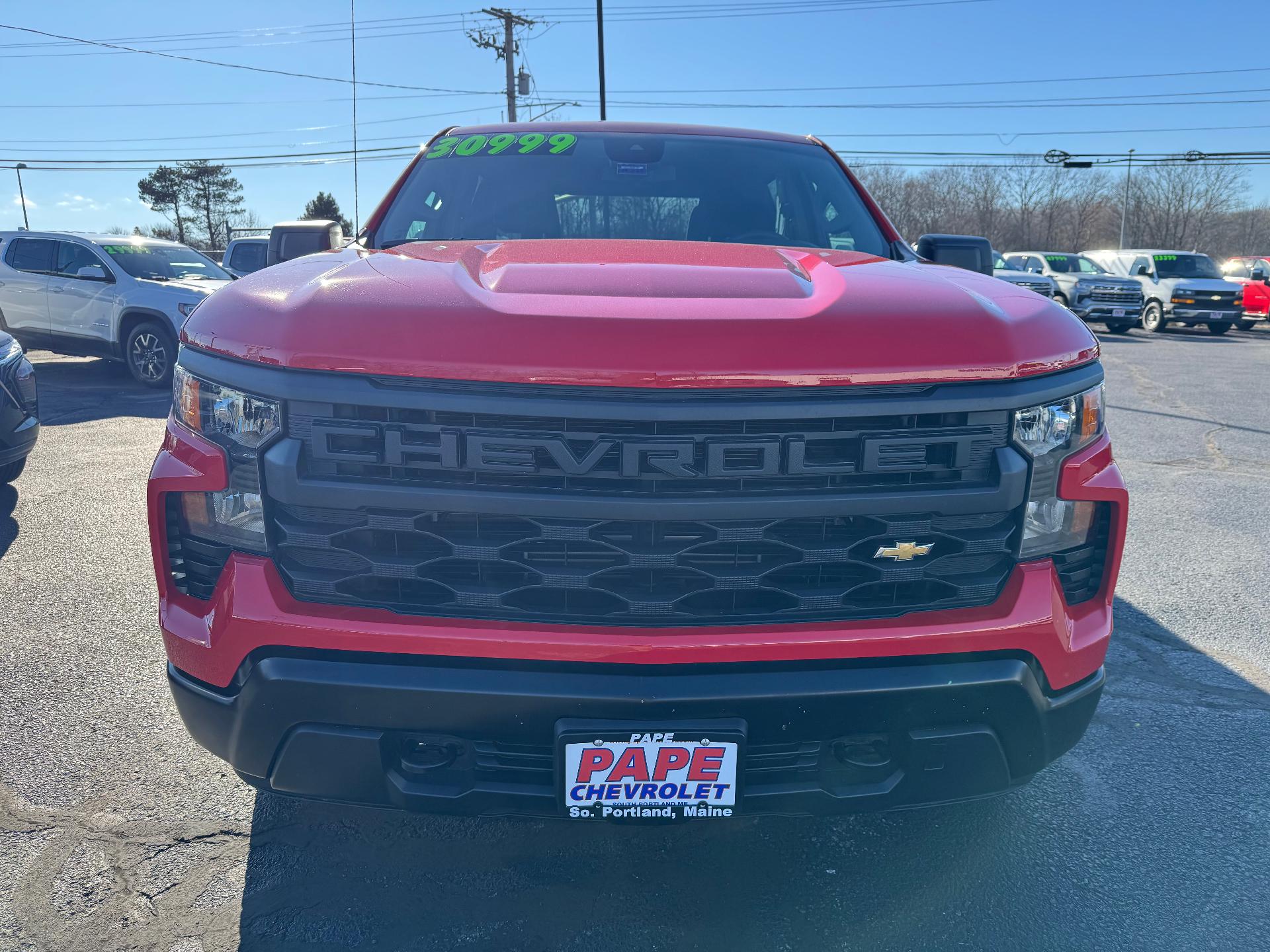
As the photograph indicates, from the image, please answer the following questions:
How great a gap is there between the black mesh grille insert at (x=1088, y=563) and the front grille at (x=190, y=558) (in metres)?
Result: 1.70

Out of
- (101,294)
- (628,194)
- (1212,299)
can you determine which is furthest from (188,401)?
(1212,299)

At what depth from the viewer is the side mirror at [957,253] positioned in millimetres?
3053

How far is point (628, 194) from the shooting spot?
307 cm

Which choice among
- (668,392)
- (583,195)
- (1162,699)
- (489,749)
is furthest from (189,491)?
(1162,699)

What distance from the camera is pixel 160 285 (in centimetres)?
1064

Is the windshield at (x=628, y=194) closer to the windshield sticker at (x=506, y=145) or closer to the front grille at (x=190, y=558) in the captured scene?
the windshield sticker at (x=506, y=145)

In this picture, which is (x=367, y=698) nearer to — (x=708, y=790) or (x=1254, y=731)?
(x=708, y=790)

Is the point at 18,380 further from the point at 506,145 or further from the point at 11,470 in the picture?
the point at 506,145

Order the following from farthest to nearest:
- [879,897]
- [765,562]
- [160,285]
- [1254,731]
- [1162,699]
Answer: [160,285]
[1162,699]
[1254,731]
[879,897]
[765,562]

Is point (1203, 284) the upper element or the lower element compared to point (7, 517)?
upper

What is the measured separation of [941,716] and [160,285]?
1106 centimetres

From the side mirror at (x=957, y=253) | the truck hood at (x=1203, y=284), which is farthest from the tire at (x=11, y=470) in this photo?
the truck hood at (x=1203, y=284)

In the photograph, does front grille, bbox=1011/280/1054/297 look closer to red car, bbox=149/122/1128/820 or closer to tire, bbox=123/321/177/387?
tire, bbox=123/321/177/387

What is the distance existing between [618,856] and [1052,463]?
1400 millimetres
